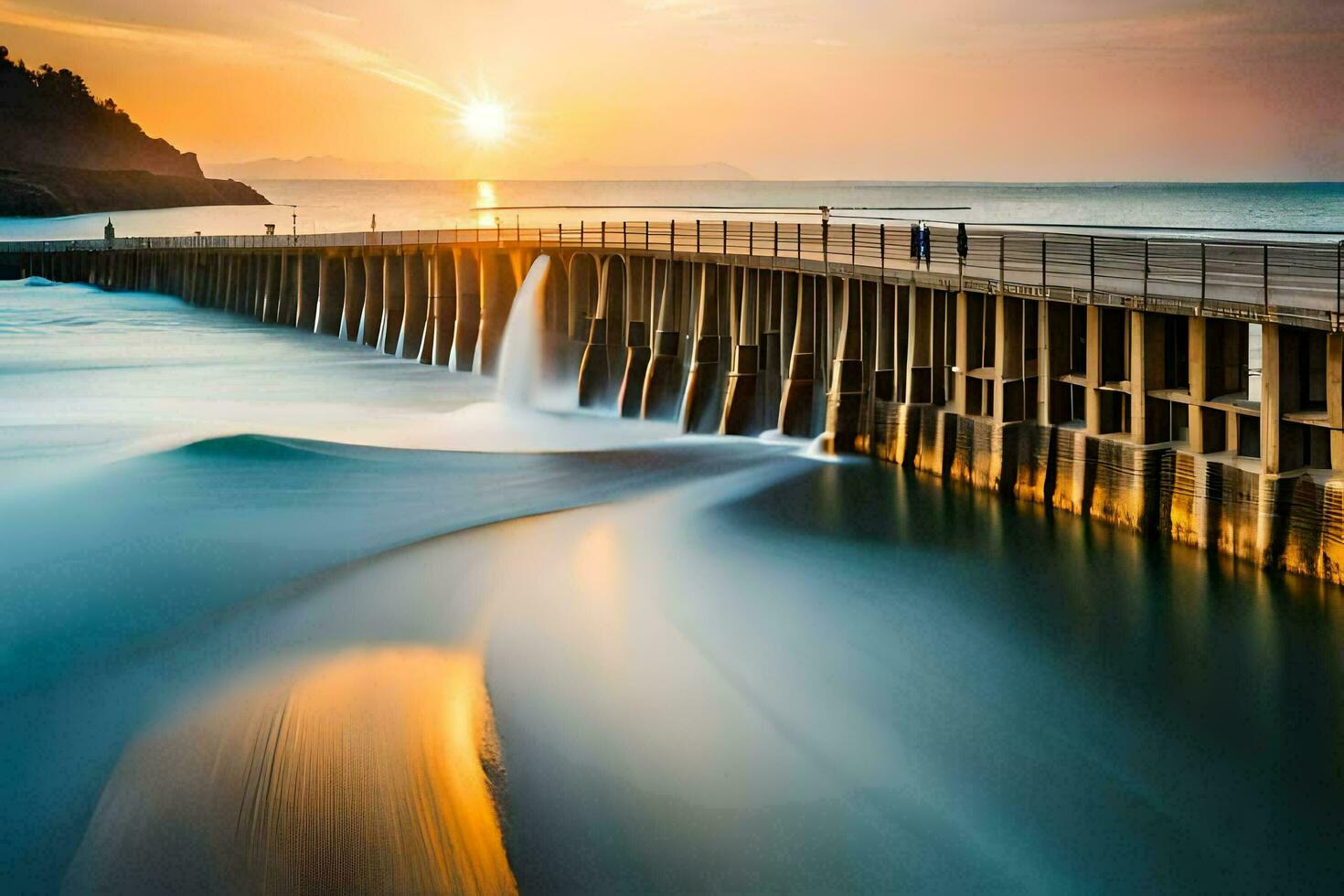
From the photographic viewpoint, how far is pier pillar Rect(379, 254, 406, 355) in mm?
60875

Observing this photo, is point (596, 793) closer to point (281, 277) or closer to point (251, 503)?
point (251, 503)

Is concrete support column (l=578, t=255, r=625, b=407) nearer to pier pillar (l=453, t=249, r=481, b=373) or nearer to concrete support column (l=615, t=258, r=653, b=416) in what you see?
concrete support column (l=615, t=258, r=653, b=416)

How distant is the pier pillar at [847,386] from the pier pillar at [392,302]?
31.7 meters

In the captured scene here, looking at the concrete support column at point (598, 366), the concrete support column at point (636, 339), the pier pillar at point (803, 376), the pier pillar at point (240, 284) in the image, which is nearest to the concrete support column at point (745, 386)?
the pier pillar at point (803, 376)

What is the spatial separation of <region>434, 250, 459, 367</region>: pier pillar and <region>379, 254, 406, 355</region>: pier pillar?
4.40m

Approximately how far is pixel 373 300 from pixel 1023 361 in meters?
41.5

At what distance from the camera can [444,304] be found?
2223 inches

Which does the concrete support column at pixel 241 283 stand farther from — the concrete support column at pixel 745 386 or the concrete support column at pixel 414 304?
the concrete support column at pixel 745 386

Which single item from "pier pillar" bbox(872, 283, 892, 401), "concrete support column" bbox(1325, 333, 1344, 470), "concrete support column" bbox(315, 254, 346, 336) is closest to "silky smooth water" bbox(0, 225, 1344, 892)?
"pier pillar" bbox(872, 283, 892, 401)

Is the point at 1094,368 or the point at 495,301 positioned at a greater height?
the point at 495,301

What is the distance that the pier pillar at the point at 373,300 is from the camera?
63.3 m

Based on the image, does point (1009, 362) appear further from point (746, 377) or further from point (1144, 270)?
point (746, 377)

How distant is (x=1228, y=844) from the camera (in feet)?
45.9

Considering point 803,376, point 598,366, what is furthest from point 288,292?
point 803,376
